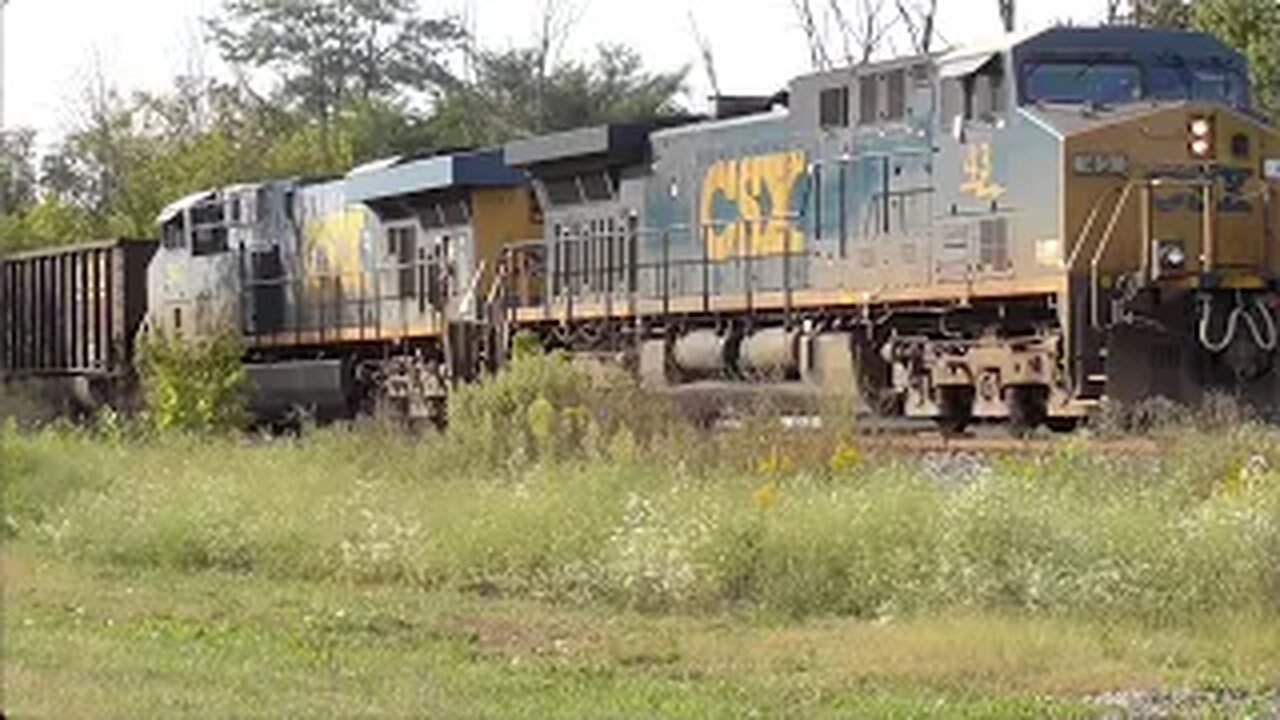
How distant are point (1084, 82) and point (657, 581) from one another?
843 cm

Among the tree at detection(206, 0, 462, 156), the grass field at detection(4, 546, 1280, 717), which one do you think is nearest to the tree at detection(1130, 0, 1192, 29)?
the grass field at detection(4, 546, 1280, 717)

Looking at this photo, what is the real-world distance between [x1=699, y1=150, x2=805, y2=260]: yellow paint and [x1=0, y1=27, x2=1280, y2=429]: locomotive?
3 cm

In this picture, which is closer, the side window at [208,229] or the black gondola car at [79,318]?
the side window at [208,229]

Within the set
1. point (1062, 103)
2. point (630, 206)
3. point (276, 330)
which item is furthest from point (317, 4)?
point (1062, 103)

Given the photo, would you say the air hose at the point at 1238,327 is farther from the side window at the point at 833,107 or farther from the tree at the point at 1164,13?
the tree at the point at 1164,13

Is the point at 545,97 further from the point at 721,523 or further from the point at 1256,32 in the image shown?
the point at 721,523

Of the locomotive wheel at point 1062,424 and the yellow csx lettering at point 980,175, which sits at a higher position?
the yellow csx lettering at point 980,175

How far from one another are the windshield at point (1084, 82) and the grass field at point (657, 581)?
4057 millimetres

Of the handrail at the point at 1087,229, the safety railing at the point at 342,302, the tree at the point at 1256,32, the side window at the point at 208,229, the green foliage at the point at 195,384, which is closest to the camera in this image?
the handrail at the point at 1087,229

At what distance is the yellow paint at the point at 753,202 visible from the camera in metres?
21.3

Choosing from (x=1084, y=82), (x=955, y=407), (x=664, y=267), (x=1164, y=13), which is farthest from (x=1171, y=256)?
(x=1164, y=13)

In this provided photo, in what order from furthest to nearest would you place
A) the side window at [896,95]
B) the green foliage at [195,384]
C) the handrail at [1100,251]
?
the green foliage at [195,384]
the side window at [896,95]
the handrail at [1100,251]

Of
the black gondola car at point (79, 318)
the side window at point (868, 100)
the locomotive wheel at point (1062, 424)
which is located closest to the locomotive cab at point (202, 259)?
the black gondola car at point (79, 318)

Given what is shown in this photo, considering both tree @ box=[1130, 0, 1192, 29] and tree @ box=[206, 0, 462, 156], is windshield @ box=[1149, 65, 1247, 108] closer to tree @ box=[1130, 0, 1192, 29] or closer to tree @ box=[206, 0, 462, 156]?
tree @ box=[1130, 0, 1192, 29]
